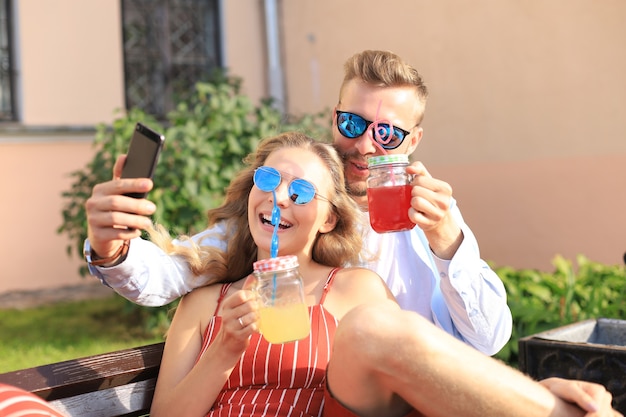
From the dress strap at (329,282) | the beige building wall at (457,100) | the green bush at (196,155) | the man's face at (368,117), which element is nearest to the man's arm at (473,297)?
the dress strap at (329,282)

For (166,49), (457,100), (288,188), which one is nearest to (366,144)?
(288,188)

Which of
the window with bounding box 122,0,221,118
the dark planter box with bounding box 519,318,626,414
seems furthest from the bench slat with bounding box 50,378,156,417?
the window with bounding box 122,0,221,118

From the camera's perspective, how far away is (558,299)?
471 centimetres

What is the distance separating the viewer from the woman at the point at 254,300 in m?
2.28

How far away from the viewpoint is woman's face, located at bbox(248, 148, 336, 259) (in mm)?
2531

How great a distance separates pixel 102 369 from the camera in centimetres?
230

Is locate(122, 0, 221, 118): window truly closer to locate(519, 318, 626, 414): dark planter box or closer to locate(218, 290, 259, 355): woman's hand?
locate(519, 318, 626, 414): dark planter box

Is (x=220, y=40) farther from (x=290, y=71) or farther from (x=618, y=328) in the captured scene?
(x=618, y=328)

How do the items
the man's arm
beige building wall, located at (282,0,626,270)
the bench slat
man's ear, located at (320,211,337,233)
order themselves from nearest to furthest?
the bench slat, the man's arm, man's ear, located at (320,211,337,233), beige building wall, located at (282,0,626,270)

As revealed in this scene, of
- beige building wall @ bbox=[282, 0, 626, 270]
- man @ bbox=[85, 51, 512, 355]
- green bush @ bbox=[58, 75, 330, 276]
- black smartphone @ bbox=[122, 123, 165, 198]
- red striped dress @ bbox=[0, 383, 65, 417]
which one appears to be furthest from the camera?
beige building wall @ bbox=[282, 0, 626, 270]

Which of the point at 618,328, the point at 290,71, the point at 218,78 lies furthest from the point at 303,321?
the point at 290,71

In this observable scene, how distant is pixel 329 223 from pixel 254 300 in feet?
2.33

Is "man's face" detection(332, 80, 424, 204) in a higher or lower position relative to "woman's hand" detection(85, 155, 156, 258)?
higher

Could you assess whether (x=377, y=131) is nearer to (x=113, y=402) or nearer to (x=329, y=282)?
(x=329, y=282)
